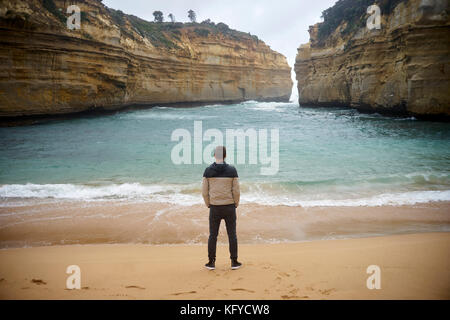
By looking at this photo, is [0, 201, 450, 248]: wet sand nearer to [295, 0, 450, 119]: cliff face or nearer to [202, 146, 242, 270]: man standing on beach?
[202, 146, 242, 270]: man standing on beach

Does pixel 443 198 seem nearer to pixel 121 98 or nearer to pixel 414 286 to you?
pixel 414 286

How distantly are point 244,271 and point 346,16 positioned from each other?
36.6 metres

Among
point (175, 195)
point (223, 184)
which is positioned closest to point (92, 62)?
point (175, 195)

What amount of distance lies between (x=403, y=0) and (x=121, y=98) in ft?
87.3

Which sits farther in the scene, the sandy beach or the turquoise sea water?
the turquoise sea water

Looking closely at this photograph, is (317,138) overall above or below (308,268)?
above

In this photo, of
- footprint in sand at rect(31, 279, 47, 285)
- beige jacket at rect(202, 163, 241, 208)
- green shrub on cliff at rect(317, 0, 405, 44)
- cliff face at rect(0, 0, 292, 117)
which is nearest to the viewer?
footprint in sand at rect(31, 279, 47, 285)

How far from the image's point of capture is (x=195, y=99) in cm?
4416

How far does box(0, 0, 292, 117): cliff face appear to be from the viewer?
1864 centimetres

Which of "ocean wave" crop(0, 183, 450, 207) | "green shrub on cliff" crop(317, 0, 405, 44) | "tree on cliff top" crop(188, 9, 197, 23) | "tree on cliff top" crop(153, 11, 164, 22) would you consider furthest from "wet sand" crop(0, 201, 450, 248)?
"tree on cliff top" crop(188, 9, 197, 23)

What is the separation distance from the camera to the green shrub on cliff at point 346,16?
2674 centimetres

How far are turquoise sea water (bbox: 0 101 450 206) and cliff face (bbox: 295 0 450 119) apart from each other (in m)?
3.64

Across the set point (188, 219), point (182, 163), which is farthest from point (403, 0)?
point (188, 219)
